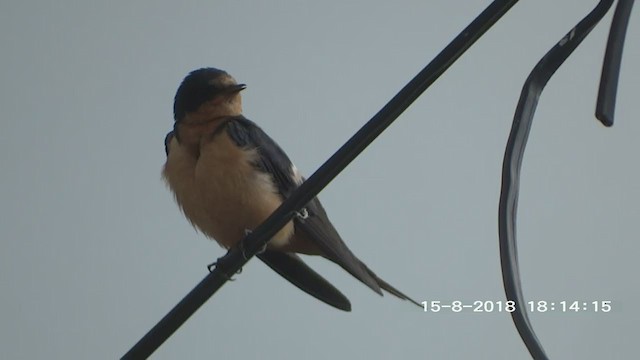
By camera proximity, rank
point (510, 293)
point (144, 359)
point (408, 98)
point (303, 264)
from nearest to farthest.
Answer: point (510, 293) < point (408, 98) < point (144, 359) < point (303, 264)

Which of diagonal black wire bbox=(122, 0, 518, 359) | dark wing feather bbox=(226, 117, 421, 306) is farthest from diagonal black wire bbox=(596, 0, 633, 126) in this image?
dark wing feather bbox=(226, 117, 421, 306)

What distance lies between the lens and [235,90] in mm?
4754

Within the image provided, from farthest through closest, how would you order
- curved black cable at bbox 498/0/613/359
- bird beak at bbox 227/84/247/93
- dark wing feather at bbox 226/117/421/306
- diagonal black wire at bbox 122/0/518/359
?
bird beak at bbox 227/84/247/93, dark wing feather at bbox 226/117/421/306, diagonal black wire at bbox 122/0/518/359, curved black cable at bbox 498/0/613/359

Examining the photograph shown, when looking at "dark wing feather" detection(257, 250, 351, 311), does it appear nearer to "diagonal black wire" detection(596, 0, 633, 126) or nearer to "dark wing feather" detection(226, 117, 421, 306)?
"dark wing feather" detection(226, 117, 421, 306)

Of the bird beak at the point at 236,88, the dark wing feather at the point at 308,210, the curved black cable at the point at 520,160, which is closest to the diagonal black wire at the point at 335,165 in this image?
the curved black cable at the point at 520,160

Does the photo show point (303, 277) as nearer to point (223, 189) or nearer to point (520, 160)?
point (223, 189)

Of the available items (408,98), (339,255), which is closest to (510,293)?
(408,98)

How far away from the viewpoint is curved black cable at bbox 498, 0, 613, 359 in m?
1.69

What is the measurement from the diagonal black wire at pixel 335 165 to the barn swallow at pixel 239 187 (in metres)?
1.60

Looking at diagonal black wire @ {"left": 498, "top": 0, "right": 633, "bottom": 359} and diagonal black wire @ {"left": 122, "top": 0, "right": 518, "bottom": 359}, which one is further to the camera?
diagonal black wire @ {"left": 122, "top": 0, "right": 518, "bottom": 359}

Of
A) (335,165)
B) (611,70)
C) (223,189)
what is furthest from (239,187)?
(611,70)

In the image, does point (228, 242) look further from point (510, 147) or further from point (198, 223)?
point (510, 147)

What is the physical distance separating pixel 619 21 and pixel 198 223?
2.96 m

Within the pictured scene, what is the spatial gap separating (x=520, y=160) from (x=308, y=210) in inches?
107
